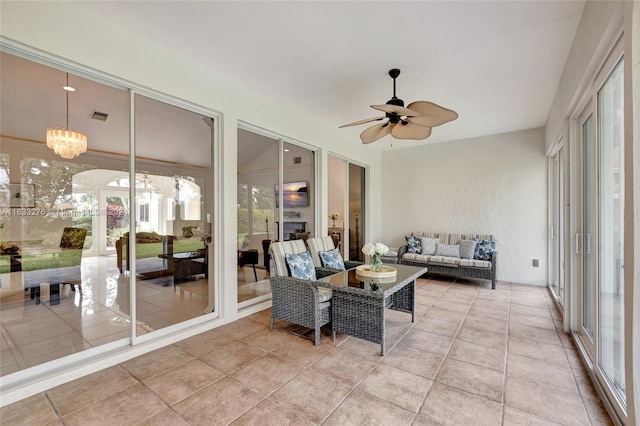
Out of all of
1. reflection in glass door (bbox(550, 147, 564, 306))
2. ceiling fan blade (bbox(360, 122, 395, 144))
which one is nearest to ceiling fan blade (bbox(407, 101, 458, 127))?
ceiling fan blade (bbox(360, 122, 395, 144))

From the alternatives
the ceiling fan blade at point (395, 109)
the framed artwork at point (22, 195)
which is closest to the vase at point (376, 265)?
the ceiling fan blade at point (395, 109)

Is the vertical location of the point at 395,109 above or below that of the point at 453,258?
above

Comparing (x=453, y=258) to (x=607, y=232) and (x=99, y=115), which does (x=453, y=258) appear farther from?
(x=99, y=115)

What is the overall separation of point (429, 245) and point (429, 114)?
3.64m

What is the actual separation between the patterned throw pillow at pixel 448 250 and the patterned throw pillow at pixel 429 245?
3.8 inches

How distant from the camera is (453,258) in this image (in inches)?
200

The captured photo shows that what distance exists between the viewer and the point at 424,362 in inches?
94.3

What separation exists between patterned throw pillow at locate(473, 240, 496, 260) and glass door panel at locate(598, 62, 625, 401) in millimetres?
2840

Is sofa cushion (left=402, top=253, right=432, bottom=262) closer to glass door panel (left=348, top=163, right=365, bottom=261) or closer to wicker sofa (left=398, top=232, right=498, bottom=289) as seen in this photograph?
wicker sofa (left=398, top=232, right=498, bottom=289)

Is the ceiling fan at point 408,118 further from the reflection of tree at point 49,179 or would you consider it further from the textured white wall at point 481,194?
the textured white wall at point 481,194

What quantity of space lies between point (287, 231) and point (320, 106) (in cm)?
197

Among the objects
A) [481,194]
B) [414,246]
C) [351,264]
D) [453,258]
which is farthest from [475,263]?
[351,264]

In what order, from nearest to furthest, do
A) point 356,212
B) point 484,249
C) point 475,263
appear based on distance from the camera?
point 475,263
point 484,249
point 356,212

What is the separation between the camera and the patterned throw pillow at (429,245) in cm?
554
